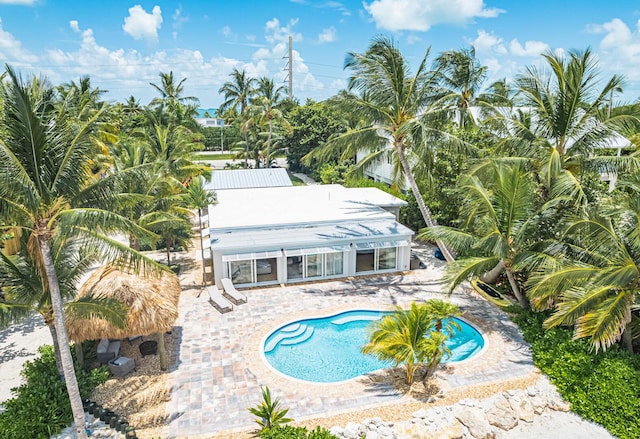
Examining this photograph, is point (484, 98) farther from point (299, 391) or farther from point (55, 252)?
point (55, 252)

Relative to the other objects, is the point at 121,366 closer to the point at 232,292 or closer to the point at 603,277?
the point at 232,292

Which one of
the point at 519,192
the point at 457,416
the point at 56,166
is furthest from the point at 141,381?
the point at 519,192

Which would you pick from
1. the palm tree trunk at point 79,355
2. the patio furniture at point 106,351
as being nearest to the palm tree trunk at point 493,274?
the patio furniture at point 106,351

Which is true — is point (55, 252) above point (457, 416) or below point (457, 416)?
above

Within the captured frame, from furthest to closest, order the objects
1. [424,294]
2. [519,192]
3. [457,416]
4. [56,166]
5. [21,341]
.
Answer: [424,294]
[21,341]
[519,192]
[457,416]
[56,166]

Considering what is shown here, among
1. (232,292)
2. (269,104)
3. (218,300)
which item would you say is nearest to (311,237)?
(232,292)

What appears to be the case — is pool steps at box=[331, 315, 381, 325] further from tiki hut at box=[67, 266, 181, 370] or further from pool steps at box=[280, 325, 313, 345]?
tiki hut at box=[67, 266, 181, 370]

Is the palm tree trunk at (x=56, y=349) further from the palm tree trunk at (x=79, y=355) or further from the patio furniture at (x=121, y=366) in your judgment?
the patio furniture at (x=121, y=366)
